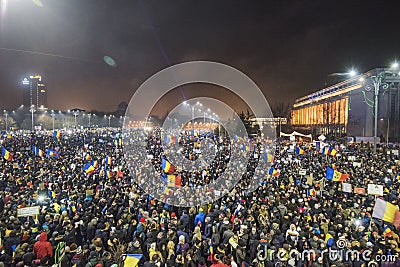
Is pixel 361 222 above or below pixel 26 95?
below

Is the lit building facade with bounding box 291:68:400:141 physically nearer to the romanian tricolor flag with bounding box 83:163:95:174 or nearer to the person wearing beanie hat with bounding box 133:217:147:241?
the romanian tricolor flag with bounding box 83:163:95:174

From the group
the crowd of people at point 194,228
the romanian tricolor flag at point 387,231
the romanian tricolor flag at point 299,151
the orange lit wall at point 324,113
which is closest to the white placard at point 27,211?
the crowd of people at point 194,228

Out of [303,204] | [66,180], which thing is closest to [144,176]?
[66,180]

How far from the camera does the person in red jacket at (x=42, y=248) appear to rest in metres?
6.89

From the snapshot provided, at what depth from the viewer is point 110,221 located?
9094 millimetres

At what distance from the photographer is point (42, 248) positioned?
22.7 feet

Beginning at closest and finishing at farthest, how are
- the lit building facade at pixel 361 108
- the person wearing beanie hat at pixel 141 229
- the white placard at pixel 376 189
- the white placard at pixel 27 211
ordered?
the person wearing beanie hat at pixel 141 229
the white placard at pixel 27 211
the white placard at pixel 376 189
the lit building facade at pixel 361 108

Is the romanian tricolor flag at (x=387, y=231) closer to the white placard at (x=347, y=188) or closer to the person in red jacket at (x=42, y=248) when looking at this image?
the white placard at (x=347, y=188)

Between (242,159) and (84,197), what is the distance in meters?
12.3

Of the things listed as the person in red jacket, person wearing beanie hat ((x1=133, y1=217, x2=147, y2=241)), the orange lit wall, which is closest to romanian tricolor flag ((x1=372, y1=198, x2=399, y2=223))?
person wearing beanie hat ((x1=133, y1=217, x2=147, y2=241))

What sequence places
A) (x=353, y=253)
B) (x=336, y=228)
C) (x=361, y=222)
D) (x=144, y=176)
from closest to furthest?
1. (x=353, y=253)
2. (x=336, y=228)
3. (x=361, y=222)
4. (x=144, y=176)

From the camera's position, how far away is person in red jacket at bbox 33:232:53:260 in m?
6.89

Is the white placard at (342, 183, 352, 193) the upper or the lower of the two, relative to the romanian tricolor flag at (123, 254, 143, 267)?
upper

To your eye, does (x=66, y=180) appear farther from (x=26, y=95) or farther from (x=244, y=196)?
(x=26, y=95)
